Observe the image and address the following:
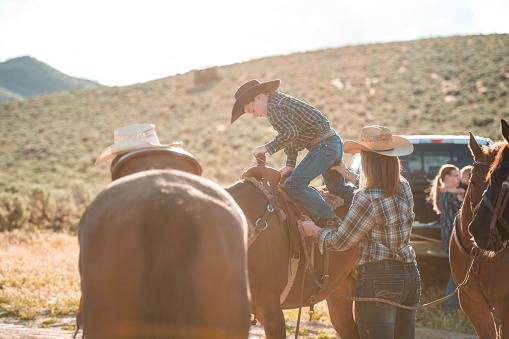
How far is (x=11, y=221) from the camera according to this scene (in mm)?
14898

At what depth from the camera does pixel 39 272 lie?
9414 millimetres

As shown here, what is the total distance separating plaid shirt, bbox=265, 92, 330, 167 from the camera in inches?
173

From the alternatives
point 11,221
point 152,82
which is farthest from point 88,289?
point 152,82

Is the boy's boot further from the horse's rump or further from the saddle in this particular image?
the horse's rump

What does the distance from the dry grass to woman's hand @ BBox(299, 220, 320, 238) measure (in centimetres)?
527

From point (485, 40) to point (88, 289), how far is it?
56.8m

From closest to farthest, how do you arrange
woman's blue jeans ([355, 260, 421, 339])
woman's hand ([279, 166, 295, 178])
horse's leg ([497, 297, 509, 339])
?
woman's blue jeans ([355, 260, 421, 339]) < horse's leg ([497, 297, 509, 339]) < woman's hand ([279, 166, 295, 178])

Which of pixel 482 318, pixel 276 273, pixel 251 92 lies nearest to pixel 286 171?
pixel 251 92

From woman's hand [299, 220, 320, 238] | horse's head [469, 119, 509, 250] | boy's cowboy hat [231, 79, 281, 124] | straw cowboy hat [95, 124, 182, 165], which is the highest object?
boy's cowboy hat [231, 79, 281, 124]

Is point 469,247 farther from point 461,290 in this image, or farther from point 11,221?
point 11,221

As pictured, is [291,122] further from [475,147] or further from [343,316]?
[343,316]

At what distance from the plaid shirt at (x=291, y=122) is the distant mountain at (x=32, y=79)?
15002cm

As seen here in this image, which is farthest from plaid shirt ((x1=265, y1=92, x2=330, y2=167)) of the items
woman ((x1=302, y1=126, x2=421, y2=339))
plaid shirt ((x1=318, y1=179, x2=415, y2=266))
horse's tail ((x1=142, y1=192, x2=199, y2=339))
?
horse's tail ((x1=142, y1=192, x2=199, y2=339))

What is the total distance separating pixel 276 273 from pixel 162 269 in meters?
1.81
